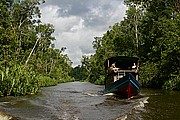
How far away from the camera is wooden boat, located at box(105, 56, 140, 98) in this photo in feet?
60.7

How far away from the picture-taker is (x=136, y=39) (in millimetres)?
42719

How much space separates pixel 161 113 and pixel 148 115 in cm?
83

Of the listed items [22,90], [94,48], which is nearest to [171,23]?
[22,90]

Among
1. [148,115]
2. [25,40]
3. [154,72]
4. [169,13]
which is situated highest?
[169,13]

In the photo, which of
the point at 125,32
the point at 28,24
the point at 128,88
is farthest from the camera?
the point at 125,32

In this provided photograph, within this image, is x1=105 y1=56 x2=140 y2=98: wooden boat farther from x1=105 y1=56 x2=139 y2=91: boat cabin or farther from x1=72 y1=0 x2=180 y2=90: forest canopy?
x1=72 y1=0 x2=180 y2=90: forest canopy

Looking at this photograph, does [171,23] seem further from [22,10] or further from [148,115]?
[148,115]

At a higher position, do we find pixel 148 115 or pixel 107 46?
pixel 107 46

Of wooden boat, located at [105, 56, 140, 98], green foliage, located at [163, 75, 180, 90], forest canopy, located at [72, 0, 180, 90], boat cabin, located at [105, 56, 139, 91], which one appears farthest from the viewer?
forest canopy, located at [72, 0, 180, 90]

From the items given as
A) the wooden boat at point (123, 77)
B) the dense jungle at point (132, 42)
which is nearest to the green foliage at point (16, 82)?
the dense jungle at point (132, 42)

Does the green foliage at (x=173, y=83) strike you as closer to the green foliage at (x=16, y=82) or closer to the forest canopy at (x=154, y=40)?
the forest canopy at (x=154, y=40)

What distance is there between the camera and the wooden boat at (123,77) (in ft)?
60.7

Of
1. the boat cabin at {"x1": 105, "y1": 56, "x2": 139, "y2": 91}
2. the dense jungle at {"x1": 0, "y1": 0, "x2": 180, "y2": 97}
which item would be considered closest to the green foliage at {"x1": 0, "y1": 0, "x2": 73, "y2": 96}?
the dense jungle at {"x1": 0, "y1": 0, "x2": 180, "y2": 97}

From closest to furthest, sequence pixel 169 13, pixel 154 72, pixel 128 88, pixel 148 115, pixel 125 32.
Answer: pixel 148 115 → pixel 128 88 → pixel 154 72 → pixel 169 13 → pixel 125 32
